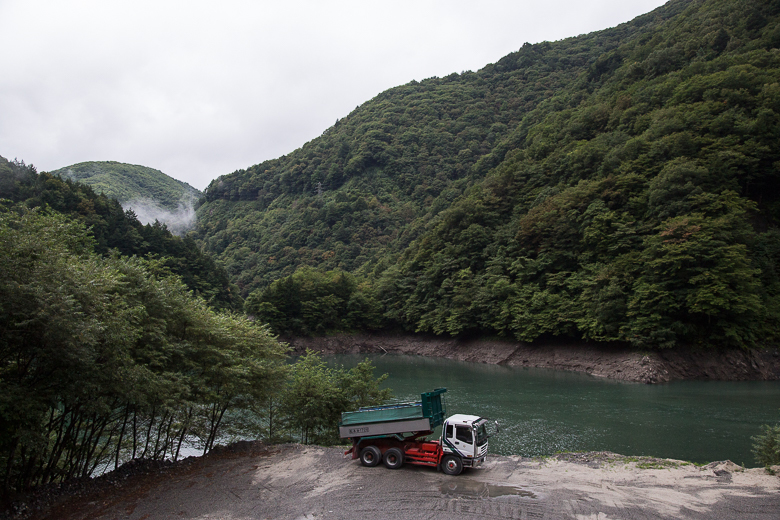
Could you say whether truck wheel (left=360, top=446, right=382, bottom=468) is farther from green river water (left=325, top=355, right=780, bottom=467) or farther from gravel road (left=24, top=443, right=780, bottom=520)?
green river water (left=325, top=355, right=780, bottom=467)

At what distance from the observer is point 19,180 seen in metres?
68.0

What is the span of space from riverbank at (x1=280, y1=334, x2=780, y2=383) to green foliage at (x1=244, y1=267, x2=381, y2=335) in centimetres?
1109

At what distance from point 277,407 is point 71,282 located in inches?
485

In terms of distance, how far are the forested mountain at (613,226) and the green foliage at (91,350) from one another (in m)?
37.5

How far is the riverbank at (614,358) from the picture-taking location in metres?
38.2

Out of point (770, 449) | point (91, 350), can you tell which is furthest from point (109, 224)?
point (770, 449)

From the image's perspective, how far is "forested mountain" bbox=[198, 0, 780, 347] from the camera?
40.8 metres

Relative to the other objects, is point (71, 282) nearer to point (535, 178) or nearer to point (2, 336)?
point (2, 336)

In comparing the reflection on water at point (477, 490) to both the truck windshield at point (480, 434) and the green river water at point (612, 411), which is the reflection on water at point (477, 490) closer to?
the truck windshield at point (480, 434)

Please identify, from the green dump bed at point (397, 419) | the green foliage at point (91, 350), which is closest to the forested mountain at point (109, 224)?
the green foliage at point (91, 350)

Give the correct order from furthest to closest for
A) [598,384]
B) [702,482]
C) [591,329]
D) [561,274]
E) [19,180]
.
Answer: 1. [19,180]
2. [561,274]
3. [591,329]
4. [598,384]
5. [702,482]

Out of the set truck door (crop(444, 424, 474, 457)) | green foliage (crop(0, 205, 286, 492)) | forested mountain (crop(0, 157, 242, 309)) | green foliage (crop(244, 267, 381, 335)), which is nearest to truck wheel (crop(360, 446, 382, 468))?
truck door (crop(444, 424, 474, 457))

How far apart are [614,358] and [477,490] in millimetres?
35734

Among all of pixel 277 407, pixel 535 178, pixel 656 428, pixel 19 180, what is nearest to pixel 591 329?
pixel 656 428
